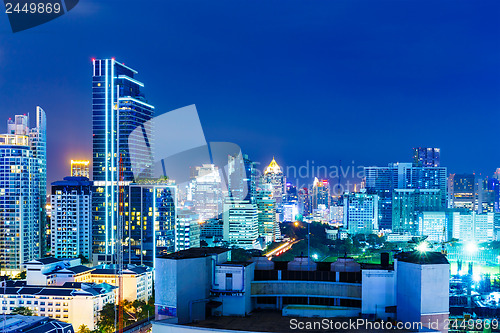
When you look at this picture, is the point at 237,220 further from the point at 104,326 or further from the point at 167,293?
the point at 167,293

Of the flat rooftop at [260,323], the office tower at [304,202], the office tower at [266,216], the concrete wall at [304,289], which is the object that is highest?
the concrete wall at [304,289]

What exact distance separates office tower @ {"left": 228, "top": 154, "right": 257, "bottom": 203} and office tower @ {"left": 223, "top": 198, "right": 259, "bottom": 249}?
3571 millimetres

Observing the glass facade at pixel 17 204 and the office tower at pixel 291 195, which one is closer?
the glass facade at pixel 17 204

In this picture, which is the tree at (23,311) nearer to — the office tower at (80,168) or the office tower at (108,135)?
the office tower at (108,135)

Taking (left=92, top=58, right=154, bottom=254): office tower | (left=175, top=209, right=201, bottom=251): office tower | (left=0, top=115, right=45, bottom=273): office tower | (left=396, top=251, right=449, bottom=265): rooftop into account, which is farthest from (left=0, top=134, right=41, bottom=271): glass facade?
(left=396, top=251, right=449, bottom=265): rooftop

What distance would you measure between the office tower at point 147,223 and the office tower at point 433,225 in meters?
19.1

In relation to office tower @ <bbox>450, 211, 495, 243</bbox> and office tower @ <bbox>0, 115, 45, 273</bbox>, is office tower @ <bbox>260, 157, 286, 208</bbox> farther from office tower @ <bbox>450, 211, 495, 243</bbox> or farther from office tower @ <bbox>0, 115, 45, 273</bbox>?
office tower @ <bbox>0, 115, 45, 273</bbox>

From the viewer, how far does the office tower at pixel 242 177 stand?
97.6ft

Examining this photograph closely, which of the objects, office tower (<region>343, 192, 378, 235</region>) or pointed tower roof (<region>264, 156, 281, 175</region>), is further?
pointed tower roof (<region>264, 156, 281, 175</region>)

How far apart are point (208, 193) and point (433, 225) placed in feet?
51.8

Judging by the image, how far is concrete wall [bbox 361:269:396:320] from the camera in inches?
178

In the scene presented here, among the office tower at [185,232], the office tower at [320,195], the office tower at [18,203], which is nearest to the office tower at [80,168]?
the office tower at [18,203]

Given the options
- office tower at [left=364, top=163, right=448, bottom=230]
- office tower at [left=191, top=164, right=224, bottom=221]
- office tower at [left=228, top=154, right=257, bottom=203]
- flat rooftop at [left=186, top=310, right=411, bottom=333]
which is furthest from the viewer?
office tower at [left=364, top=163, right=448, bottom=230]

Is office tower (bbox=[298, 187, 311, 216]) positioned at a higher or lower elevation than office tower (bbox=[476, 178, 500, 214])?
lower
